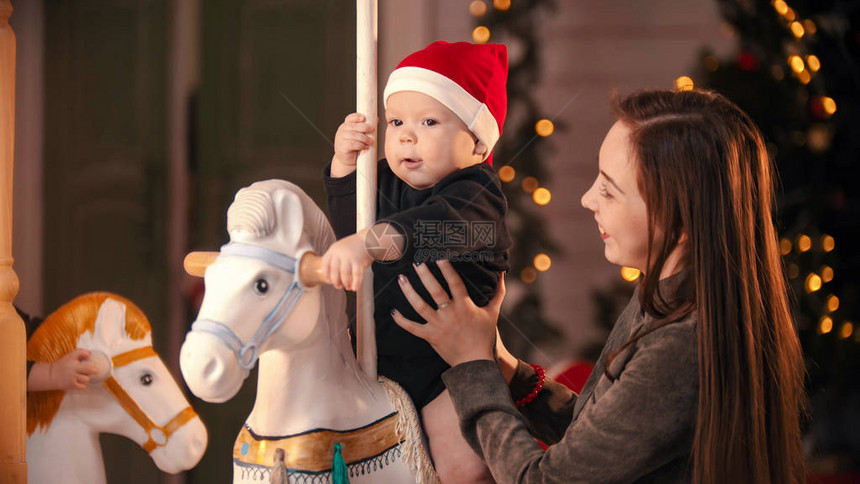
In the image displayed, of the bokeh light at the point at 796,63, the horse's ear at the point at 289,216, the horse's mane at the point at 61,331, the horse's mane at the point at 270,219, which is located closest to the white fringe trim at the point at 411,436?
the horse's mane at the point at 270,219

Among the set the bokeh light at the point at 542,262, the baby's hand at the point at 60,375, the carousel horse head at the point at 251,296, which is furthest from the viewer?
the bokeh light at the point at 542,262

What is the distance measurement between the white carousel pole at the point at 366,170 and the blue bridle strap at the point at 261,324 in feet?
0.36

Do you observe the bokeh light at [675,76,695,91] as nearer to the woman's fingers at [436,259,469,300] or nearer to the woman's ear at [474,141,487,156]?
the woman's ear at [474,141,487,156]

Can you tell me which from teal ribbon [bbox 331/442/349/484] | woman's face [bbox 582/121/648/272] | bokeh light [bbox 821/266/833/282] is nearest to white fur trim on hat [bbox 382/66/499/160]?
woman's face [bbox 582/121/648/272]

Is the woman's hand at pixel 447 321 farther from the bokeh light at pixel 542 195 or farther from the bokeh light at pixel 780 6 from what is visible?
the bokeh light at pixel 780 6

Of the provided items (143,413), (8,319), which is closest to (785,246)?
(143,413)

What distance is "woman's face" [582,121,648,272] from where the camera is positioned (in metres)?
0.71

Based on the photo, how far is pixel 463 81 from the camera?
77 cm

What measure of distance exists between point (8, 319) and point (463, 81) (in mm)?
570

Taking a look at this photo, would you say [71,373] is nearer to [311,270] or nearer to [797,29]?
[311,270]

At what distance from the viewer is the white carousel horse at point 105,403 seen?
860 mm

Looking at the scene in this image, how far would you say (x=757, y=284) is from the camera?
2.31 ft

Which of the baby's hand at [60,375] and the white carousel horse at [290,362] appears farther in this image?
the baby's hand at [60,375]

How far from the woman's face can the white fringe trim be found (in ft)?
0.86
